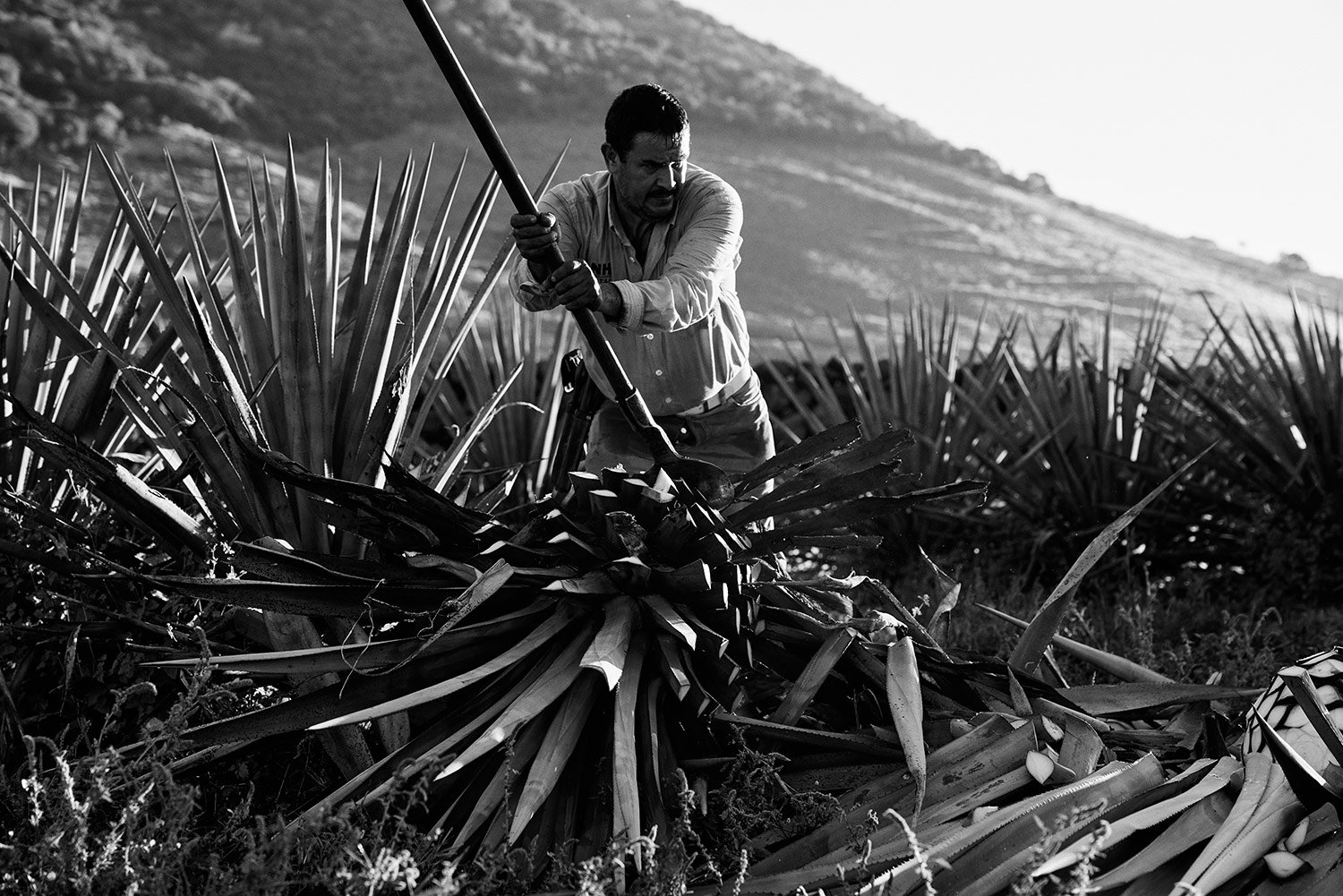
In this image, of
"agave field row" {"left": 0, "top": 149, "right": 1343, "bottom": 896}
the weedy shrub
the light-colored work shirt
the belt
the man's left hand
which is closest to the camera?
the weedy shrub

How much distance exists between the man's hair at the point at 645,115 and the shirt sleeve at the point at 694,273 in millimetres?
201

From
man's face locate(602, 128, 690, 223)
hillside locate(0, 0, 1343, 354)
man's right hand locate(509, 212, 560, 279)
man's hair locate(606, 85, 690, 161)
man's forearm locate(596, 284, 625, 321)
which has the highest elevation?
man's hair locate(606, 85, 690, 161)

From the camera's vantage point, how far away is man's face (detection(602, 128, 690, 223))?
3059 mm

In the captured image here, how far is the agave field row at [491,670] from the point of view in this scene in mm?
1992

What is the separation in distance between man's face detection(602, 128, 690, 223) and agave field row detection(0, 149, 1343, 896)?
341 mm

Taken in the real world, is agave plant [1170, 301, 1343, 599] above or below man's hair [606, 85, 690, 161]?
below

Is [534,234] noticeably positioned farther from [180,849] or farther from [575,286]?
[180,849]

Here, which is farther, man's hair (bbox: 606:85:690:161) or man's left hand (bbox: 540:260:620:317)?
man's hair (bbox: 606:85:690:161)

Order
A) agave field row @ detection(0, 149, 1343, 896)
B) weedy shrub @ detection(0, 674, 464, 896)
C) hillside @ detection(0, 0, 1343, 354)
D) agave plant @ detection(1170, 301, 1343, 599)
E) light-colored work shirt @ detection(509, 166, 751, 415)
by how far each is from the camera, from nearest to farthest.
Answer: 1. weedy shrub @ detection(0, 674, 464, 896)
2. agave field row @ detection(0, 149, 1343, 896)
3. light-colored work shirt @ detection(509, 166, 751, 415)
4. agave plant @ detection(1170, 301, 1343, 599)
5. hillside @ detection(0, 0, 1343, 354)

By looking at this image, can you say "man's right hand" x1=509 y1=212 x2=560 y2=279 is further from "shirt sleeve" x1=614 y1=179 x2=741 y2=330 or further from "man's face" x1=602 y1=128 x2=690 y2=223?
"man's face" x1=602 y1=128 x2=690 y2=223

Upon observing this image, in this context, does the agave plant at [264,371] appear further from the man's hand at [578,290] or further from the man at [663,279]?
the man's hand at [578,290]

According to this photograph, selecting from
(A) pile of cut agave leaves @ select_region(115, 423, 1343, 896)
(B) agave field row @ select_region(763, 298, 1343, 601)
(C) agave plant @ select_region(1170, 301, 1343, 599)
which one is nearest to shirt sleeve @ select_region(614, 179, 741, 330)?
(A) pile of cut agave leaves @ select_region(115, 423, 1343, 896)

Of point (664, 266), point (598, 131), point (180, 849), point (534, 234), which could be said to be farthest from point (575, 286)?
point (598, 131)

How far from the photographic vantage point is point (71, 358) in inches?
130
